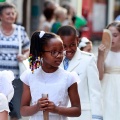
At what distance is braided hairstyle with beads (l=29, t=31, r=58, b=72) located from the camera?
5246 mm

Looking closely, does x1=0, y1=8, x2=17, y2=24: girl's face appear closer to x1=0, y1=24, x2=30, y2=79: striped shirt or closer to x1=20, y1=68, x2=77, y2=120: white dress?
x1=0, y1=24, x2=30, y2=79: striped shirt

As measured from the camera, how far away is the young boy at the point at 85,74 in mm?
6133

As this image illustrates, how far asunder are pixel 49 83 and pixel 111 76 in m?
2.23

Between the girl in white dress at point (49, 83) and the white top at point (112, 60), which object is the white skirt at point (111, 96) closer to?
the white top at point (112, 60)

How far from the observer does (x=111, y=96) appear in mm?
7207

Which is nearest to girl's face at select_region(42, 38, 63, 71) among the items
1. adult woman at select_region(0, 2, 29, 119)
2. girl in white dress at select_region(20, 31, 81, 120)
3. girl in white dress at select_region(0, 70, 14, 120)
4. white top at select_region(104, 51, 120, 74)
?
girl in white dress at select_region(20, 31, 81, 120)

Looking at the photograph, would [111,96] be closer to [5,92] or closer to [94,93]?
[94,93]

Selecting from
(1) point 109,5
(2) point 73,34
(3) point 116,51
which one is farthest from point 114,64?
(1) point 109,5

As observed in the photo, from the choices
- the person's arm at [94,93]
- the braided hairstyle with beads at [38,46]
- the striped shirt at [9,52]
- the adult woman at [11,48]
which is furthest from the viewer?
the striped shirt at [9,52]

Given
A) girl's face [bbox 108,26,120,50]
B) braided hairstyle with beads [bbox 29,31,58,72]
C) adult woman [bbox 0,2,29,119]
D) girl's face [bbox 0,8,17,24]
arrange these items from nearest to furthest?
braided hairstyle with beads [bbox 29,31,58,72] < girl's face [bbox 108,26,120,50] < adult woman [bbox 0,2,29,119] < girl's face [bbox 0,8,17,24]

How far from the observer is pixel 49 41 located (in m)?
5.20

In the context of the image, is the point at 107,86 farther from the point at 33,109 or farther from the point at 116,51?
the point at 33,109

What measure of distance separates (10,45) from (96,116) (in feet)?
9.21

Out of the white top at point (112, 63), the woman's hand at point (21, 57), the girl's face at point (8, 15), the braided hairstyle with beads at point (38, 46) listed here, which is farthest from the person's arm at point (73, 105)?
the girl's face at point (8, 15)
